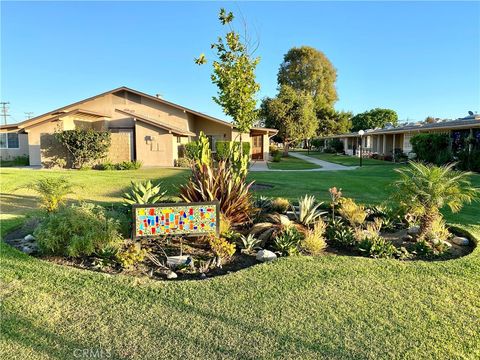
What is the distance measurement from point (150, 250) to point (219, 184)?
6.07 ft

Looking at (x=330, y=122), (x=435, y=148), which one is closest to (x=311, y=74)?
(x=330, y=122)

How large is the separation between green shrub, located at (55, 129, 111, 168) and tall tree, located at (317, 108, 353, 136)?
40.2 metres

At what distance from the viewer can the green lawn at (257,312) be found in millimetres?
3057

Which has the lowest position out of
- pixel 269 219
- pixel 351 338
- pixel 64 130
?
pixel 351 338

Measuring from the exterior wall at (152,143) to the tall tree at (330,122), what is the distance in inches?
1469

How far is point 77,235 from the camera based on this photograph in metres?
5.08

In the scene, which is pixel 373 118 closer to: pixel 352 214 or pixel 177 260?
pixel 352 214

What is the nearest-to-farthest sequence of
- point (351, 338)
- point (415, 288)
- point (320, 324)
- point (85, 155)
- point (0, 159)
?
point (351, 338)
point (320, 324)
point (415, 288)
point (85, 155)
point (0, 159)

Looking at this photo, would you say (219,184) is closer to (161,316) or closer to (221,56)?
(161,316)

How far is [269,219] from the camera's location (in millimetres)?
6797

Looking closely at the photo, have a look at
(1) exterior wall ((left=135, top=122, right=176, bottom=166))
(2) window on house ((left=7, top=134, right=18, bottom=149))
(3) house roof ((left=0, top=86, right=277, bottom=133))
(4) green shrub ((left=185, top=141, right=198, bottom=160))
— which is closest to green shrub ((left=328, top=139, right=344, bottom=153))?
(3) house roof ((left=0, top=86, right=277, bottom=133))

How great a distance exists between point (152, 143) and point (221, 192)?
56.2 ft

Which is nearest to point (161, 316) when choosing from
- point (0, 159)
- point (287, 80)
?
point (0, 159)

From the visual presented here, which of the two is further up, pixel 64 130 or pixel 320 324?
pixel 64 130
